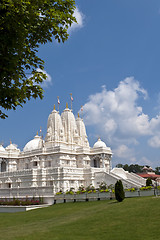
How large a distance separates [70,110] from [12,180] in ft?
83.0

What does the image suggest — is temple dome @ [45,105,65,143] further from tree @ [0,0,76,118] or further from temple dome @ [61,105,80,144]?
tree @ [0,0,76,118]

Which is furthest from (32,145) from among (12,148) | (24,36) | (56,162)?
(24,36)

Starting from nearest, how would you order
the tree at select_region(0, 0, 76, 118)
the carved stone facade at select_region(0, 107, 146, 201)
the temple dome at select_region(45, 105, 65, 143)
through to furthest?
the tree at select_region(0, 0, 76, 118)
the carved stone facade at select_region(0, 107, 146, 201)
the temple dome at select_region(45, 105, 65, 143)

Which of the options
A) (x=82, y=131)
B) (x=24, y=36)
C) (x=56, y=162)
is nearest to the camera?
(x=24, y=36)

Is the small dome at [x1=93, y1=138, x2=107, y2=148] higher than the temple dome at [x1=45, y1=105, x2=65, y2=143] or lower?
lower

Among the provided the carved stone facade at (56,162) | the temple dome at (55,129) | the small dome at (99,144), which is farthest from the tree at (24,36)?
the small dome at (99,144)

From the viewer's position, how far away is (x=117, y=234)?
15000mm

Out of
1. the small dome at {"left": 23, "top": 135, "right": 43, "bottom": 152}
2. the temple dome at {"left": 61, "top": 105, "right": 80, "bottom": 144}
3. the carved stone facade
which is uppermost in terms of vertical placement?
the temple dome at {"left": 61, "top": 105, "right": 80, "bottom": 144}

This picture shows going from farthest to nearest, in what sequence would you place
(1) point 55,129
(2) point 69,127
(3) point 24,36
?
(2) point 69,127
(1) point 55,129
(3) point 24,36

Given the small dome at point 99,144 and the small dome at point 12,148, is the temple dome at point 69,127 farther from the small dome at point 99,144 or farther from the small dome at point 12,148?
the small dome at point 12,148

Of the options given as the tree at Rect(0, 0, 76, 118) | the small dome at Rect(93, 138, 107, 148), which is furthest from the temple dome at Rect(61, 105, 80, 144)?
the tree at Rect(0, 0, 76, 118)

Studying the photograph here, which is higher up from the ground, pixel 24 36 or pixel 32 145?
pixel 32 145

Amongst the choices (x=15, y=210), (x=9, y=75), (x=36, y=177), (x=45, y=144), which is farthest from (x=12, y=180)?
(x=9, y=75)

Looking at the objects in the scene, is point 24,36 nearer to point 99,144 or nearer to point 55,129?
point 55,129
